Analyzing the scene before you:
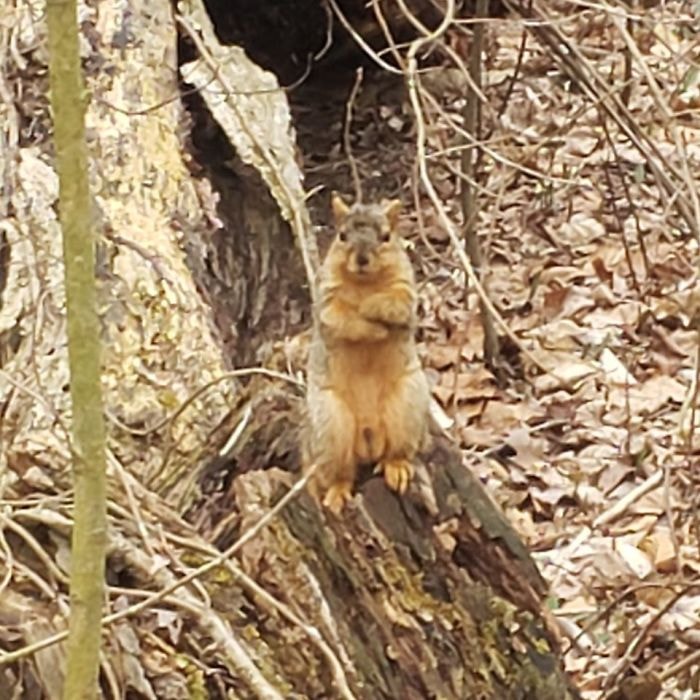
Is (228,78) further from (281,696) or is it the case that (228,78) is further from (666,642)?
(281,696)

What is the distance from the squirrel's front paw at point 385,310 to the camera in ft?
12.9

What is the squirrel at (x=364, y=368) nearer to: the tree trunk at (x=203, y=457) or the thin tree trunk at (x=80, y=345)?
the tree trunk at (x=203, y=457)

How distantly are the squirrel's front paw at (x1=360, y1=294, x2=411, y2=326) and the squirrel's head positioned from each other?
63 millimetres

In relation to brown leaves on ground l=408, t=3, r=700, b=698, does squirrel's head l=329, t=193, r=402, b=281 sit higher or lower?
higher

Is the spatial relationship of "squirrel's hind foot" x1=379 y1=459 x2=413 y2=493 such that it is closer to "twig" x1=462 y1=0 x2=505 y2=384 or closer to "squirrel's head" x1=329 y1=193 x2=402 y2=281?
"squirrel's head" x1=329 y1=193 x2=402 y2=281

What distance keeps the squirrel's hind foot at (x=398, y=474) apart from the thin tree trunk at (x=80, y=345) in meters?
1.54

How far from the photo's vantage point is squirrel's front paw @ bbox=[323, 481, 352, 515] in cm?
384

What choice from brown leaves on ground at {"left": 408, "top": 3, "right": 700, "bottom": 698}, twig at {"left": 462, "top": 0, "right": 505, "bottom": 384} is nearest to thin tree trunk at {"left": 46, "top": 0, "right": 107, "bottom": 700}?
brown leaves on ground at {"left": 408, "top": 3, "right": 700, "bottom": 698}

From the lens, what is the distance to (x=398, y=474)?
3891 mm

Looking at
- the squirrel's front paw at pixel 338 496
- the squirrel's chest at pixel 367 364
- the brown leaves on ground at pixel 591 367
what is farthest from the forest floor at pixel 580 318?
the squirrel's front paw at pixel 338 496

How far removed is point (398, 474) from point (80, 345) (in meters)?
1.76

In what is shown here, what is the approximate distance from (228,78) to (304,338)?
146 centimetres

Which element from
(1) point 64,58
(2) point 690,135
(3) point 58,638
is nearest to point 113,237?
(3) point 58,638

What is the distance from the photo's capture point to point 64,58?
84.2 inches
